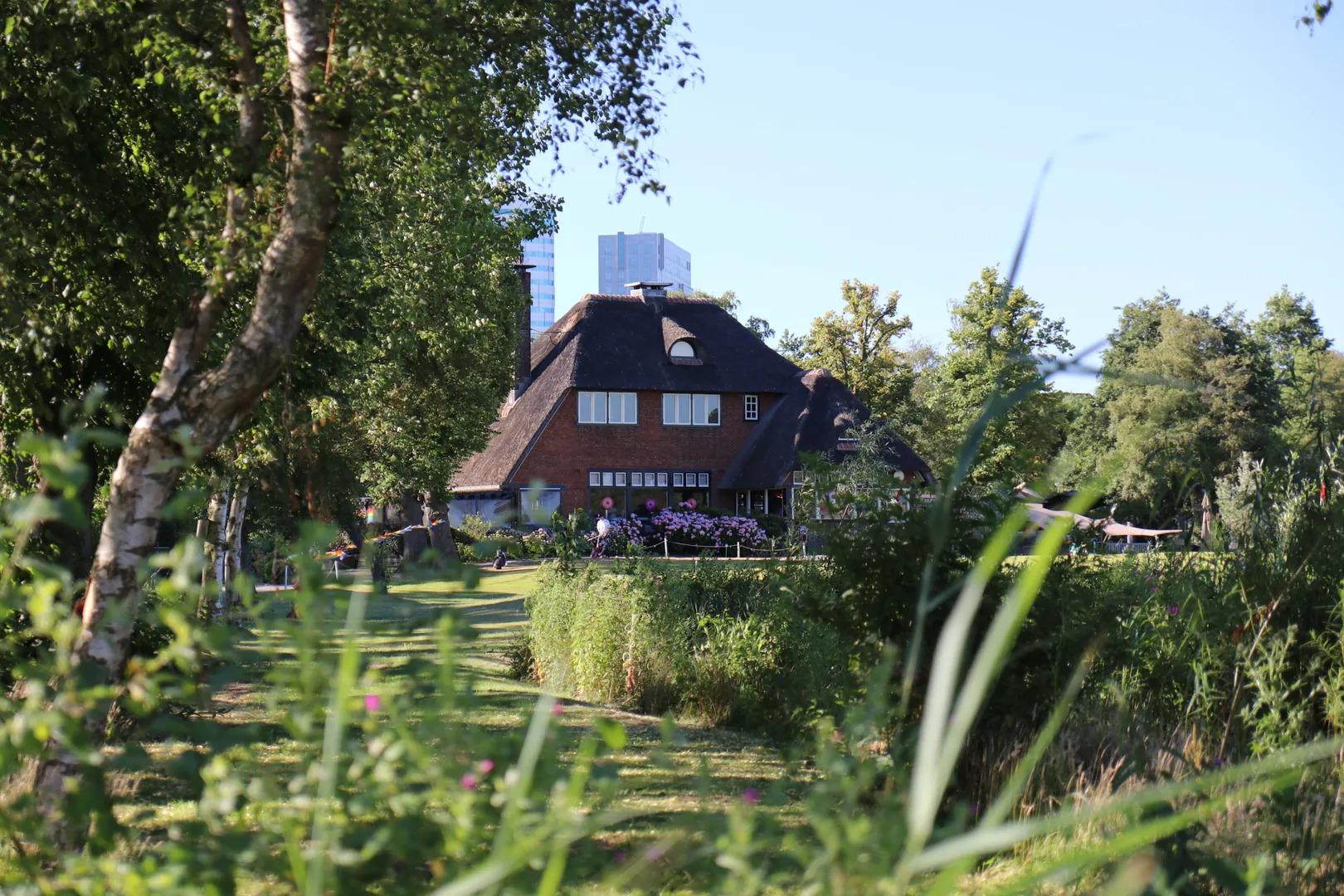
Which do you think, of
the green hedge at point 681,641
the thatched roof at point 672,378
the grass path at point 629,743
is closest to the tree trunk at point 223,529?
the grass path at point 629,743

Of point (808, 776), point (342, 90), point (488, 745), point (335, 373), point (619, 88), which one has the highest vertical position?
point (619, 88)

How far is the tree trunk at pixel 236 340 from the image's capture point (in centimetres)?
513

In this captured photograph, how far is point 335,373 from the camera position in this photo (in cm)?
1045

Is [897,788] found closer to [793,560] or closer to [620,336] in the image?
[793,560]

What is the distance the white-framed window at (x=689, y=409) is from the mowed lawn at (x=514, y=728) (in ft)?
111

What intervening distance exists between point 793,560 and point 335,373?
5.04 m

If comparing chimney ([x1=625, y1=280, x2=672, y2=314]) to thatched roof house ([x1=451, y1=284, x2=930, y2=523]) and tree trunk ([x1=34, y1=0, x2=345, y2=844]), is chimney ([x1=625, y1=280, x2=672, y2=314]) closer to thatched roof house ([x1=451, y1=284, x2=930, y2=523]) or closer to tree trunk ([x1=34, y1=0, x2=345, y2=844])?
thatched roof house ([x1=451, y1=284, x2=930, y2=523])

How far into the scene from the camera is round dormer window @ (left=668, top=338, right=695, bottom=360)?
Answer: 4762cm

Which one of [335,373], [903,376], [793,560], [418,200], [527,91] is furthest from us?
[903,376]

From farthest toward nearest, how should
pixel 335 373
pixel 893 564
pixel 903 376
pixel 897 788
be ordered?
pixel 903 376, pixel 335 373, pixel 893 564, pixel 897 788

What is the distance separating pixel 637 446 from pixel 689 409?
8.28 ft

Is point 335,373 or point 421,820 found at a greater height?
point 335,373

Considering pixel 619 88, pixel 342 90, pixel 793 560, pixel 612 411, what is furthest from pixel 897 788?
pixel 612 411

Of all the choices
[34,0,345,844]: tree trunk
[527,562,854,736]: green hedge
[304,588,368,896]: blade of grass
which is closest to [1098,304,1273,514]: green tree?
[527,562,854,736]: green hedge
